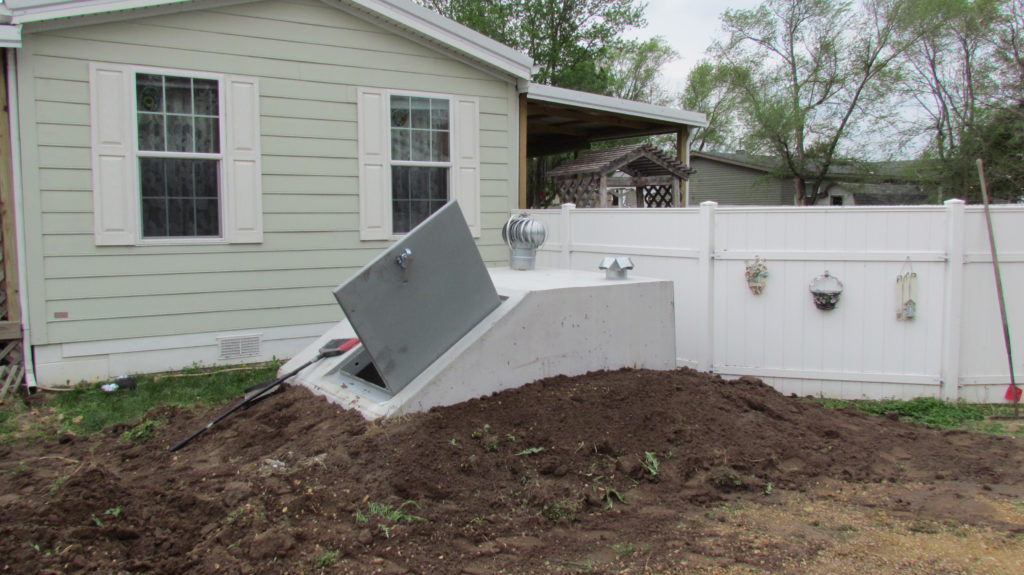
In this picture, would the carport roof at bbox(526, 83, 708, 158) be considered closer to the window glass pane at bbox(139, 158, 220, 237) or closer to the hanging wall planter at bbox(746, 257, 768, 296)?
the hanging wall planter at bbox(746, 257, 768, 296)

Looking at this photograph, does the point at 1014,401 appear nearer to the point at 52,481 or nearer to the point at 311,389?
the point at 311,389

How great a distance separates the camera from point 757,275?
6410 mm

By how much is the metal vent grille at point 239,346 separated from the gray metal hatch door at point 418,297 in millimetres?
3565

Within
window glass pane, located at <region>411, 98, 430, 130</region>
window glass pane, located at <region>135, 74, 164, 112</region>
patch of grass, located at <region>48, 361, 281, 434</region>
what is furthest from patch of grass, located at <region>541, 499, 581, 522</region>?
window glass pane, located at <region>411, 98, 430, 130</region>

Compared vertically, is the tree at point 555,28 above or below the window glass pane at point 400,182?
above

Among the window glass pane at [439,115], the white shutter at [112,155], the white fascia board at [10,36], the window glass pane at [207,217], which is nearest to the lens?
the white fascia board at [10,36]

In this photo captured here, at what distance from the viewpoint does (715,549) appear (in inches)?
125

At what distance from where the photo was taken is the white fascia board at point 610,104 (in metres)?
8.73

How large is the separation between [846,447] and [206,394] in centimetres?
482

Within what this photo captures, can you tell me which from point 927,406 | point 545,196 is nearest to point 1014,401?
point 927,406

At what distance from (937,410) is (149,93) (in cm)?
705

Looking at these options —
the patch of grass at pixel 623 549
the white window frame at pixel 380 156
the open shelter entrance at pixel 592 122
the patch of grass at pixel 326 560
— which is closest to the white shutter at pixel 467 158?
the white window frame at pixel 380 156

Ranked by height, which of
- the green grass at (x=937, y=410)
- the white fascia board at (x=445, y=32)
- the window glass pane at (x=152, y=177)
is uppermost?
the white fascia board at (x=445, y=32)

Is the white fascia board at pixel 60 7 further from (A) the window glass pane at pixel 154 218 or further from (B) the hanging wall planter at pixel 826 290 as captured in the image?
(B) the hanging wall planter at pixel 826 290
